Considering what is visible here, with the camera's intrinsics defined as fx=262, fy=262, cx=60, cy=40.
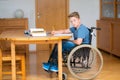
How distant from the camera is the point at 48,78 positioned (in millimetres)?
4148

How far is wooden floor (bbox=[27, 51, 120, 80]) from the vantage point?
13.8ft

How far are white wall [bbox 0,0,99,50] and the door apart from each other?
0.15 m

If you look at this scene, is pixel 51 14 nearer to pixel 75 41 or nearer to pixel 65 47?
pixel 65 47

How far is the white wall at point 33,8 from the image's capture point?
6.34 metres

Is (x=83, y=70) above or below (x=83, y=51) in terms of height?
below

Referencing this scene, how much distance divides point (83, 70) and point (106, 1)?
2662mm

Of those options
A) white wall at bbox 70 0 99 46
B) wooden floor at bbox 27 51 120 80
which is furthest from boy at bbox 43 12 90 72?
white wall at bbox 70 0 99 46

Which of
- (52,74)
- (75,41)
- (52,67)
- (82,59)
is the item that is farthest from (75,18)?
(52,74)

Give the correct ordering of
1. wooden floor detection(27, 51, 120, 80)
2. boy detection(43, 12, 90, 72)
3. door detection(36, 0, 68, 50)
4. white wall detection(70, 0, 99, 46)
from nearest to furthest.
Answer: boy detection(43, 12, 90, 72) < wooden floor detection(27, 51, 120, 80) < door detection(36, 0, 68, 50) < white wall detection(70, 0, 99, 46)

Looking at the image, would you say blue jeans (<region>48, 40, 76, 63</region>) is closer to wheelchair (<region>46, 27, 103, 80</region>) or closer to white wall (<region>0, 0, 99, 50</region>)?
wheelchair (<region>46, 27, 103, 80</region>)

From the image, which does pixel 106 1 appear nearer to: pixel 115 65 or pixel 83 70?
pixel 115 65

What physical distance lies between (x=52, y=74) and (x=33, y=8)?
257cm

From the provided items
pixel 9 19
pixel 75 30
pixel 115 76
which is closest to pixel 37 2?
pixel 9 19

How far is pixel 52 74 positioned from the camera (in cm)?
439
